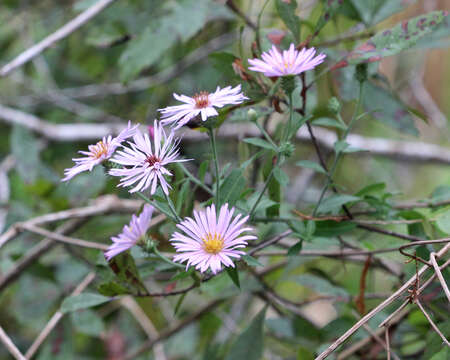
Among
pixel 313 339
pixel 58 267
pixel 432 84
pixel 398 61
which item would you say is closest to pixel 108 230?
pixel 58 267

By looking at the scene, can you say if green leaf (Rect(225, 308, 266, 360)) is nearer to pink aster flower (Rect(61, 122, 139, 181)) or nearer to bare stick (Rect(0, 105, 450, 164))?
pink aster flower (Rect(61, 122, 139, 181))

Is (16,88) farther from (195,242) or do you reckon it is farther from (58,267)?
(195,242)

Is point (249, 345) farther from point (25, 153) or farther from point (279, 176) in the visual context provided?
point (25, 153)

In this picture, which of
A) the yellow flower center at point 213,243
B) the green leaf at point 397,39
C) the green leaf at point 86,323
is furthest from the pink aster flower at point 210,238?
the green leaf at point 86,323

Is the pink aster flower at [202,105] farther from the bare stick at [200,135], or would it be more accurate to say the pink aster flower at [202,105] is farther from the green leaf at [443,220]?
the bare stick at [200,135]

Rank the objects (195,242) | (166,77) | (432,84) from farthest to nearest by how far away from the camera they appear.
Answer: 1. (432,84)
2. (166,77)
3. (195,242)
